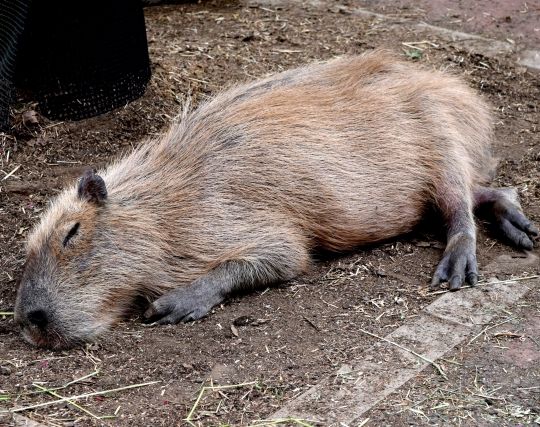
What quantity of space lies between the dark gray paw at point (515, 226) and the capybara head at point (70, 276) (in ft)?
6.51

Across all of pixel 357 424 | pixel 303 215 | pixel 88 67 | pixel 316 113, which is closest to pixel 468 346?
pixel 357 424

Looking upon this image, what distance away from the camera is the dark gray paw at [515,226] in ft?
16.4

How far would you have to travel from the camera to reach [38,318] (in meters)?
4.21

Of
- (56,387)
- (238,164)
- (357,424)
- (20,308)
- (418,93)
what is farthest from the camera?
(418,93)

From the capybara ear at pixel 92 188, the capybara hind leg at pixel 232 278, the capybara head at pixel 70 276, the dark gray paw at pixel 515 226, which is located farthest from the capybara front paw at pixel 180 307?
the dark gray paw at pixel 515 226

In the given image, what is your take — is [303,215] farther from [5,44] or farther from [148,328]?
[5,44]

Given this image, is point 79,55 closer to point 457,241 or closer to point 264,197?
point 264,197

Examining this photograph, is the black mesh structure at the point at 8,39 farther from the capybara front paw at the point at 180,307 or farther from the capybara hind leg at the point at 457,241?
the capybara hind leg at the point at 457,241

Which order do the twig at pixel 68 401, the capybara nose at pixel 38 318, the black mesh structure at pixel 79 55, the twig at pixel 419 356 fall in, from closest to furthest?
the twig at pixel 68 401 < the twig at pixel 419 356 < the capybara nose at pixel 38 318 < the black mesh structure at pixel 79 55

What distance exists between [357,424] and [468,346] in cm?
75

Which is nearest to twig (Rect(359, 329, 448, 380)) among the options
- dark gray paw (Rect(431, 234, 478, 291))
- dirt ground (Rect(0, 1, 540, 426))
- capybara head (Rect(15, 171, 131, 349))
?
dirt ground (Rect(0, 1, 540, 426))

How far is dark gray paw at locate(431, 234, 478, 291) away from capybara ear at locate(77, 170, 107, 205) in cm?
158

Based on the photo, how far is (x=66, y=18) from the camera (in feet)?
19.3

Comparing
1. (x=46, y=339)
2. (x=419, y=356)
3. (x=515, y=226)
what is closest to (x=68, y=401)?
(x=46, y=339)
